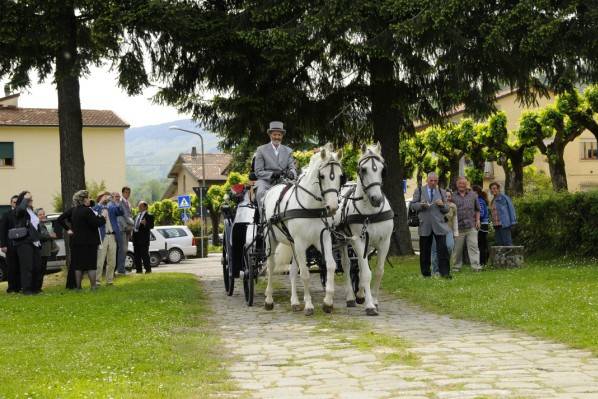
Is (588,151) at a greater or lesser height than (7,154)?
lesser

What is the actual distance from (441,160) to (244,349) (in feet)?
135

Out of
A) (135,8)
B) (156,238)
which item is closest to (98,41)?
(135,8)

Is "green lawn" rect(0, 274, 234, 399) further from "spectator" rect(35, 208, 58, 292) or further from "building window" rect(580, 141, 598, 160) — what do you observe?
"building window" rect(580, 141, 598, 160)

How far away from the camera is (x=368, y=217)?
41.1 ft

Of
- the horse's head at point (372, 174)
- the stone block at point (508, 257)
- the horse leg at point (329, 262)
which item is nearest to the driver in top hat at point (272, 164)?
the horse leg at point (329, 262)

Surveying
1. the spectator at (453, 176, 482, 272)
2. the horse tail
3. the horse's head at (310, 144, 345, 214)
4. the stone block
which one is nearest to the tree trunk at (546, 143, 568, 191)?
the stone block

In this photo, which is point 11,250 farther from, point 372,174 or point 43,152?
point 43,152

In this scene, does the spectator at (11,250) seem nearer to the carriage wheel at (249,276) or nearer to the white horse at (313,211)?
the carriage wheel at (249,276)

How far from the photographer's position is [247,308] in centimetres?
1390

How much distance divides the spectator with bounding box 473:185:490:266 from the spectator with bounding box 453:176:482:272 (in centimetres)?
109

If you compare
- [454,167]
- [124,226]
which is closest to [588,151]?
[454,167]

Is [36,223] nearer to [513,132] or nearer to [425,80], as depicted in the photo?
[425,80]

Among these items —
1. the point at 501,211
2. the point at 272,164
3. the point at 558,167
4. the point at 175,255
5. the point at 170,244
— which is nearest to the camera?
the point at 272,164

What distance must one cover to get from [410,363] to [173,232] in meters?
32.6
